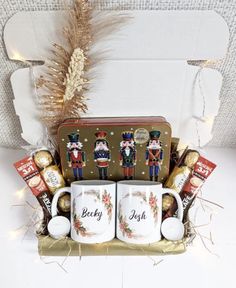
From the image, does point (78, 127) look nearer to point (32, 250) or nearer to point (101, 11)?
point (101, 11)

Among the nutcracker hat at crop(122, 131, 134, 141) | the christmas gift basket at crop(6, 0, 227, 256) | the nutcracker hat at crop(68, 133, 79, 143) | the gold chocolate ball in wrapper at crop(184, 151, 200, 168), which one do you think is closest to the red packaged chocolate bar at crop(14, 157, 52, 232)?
the christmas gift basket at crop(6, 0, 227, 256)

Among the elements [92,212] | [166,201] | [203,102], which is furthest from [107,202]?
[203,102]

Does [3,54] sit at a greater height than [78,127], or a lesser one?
greater

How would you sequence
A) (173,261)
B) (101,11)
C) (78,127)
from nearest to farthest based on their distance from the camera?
(101,11), (78,127), (173,261)

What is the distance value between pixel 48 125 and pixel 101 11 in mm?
320

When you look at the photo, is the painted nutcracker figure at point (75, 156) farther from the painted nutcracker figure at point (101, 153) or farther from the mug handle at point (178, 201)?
the mug handle at point (178, 201)

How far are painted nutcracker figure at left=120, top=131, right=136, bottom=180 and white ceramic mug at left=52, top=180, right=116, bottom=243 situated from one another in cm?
6

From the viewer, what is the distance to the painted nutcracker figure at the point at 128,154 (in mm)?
952

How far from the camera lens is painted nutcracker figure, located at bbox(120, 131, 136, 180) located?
0.95 m

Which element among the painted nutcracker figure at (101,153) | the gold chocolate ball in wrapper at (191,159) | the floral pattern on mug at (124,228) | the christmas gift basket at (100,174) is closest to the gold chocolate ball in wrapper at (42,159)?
the christmas gift basket at (100,174)

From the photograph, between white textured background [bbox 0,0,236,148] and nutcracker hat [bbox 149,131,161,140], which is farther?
nutcracker hat [bbox 149,131,161,140]

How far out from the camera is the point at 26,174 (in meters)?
0.98

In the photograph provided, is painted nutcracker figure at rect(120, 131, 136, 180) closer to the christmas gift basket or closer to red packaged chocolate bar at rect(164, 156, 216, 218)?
the christmas gift basket

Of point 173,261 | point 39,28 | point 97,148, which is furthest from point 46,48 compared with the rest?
point 173,261
